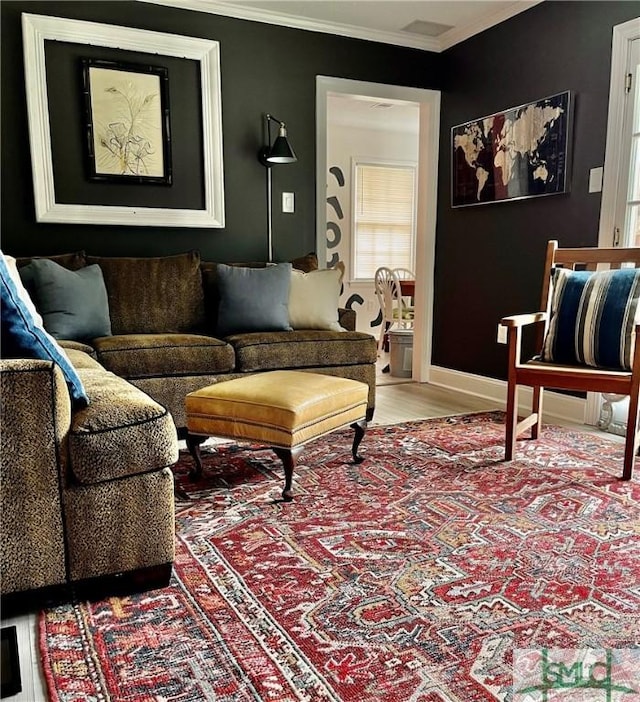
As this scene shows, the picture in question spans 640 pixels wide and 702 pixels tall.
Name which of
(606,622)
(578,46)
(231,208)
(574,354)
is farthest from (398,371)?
(606,622)

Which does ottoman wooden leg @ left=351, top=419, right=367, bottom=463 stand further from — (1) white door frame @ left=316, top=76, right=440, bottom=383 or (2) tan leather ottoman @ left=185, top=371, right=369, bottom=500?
(1) white door frame @ left=316, top=76, right=440, bottom=383

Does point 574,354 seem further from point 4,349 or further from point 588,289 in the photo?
point 4,349

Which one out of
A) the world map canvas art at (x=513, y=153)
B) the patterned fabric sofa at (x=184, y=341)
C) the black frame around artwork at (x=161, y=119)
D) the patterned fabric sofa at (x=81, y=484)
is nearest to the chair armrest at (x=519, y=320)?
the patterned fabric sofa at (x=184, y=341)

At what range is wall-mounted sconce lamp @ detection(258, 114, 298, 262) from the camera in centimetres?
373

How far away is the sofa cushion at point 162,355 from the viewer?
2807 millimetres

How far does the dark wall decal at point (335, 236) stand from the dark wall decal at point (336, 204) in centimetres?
13

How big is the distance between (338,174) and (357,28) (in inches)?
106

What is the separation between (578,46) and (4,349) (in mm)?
3341

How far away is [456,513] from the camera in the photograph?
2096 mm

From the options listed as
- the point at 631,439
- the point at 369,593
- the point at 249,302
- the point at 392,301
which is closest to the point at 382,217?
the point at 392,301

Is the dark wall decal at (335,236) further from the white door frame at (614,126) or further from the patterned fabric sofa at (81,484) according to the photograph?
the patterned fabric sofa at (81,484)

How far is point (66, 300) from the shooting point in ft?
9.58

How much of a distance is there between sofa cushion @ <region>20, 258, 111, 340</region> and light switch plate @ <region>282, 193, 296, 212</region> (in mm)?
1481

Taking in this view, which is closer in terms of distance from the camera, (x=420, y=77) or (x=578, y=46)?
(x=578, y=46)
